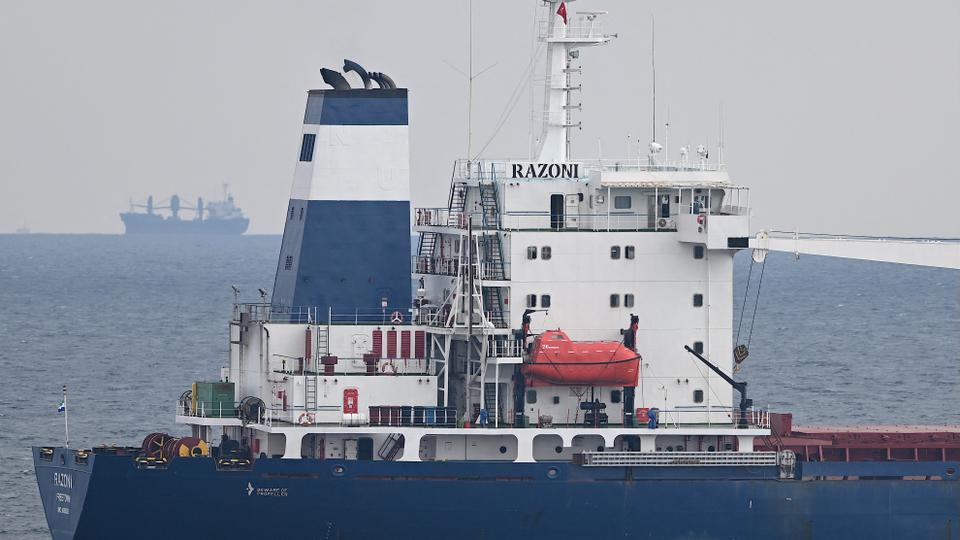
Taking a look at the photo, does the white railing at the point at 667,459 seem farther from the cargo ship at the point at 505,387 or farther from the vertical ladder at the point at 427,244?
the vertical ladder at the point at 427,244

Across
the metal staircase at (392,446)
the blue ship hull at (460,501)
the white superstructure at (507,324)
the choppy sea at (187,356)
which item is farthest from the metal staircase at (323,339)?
the choppy sea at (187,356)

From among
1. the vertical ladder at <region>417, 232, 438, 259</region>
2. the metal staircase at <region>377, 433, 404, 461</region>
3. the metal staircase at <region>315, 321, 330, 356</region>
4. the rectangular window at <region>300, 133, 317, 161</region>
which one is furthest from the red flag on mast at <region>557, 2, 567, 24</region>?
the metal staircase at <region>377, 433, 404, 461</region>

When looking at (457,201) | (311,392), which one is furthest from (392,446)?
(457,201)

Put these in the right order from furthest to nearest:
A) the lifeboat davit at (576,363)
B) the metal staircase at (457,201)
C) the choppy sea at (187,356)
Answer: the choppy sea at (187,356) → the metal staircase at (457,201) → the lifeboat davit at (576,363)

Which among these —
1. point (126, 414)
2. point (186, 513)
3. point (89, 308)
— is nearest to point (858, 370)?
point (126, 414)

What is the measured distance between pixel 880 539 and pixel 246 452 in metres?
12.4

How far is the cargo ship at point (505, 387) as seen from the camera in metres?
39.7

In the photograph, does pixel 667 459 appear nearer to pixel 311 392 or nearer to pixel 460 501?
pixel 460 501

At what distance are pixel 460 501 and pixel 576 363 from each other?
3.49 meters

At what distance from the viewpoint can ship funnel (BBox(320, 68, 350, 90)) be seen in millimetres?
42938

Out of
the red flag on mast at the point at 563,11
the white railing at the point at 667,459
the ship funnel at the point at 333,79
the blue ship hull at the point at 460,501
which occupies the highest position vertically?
the red flag on mast at the point at 563,11

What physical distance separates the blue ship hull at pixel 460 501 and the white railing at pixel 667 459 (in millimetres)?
138

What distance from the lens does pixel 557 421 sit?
1629 inches

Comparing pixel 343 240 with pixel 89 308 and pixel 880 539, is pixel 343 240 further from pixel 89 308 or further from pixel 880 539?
pixel 89 308
